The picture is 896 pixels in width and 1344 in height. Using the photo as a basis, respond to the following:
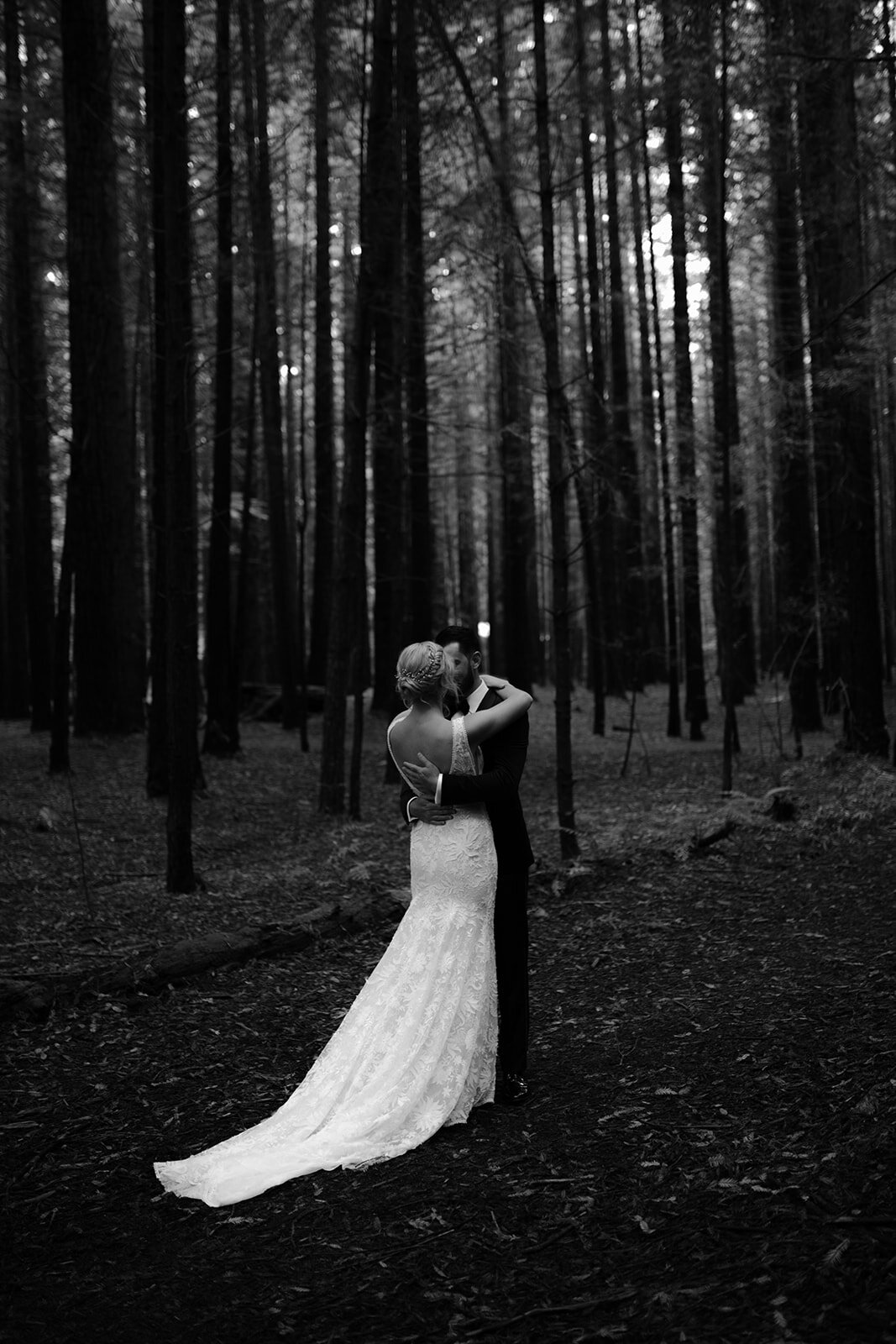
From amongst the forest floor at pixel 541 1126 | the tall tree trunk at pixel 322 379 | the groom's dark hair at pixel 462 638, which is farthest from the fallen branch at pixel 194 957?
the tall tree trunk at pixel 322 379

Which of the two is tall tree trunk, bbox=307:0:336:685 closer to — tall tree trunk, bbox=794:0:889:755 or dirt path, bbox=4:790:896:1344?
tall tree trunk, bbox=794:0:889:755

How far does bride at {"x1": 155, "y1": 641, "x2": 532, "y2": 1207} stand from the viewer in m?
4.17

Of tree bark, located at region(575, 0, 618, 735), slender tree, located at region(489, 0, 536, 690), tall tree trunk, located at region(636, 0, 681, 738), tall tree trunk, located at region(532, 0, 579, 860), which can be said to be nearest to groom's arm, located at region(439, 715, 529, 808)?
tall tree trunk, located at region(532, 0, 579, 860)

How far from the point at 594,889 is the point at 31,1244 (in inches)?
219

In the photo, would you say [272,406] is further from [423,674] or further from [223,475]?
[423,674]

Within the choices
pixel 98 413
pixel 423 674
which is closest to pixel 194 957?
pixel 423 674

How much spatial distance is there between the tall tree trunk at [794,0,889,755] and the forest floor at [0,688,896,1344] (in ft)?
11.3

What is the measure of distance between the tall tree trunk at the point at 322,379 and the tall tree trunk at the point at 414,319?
0.91 m

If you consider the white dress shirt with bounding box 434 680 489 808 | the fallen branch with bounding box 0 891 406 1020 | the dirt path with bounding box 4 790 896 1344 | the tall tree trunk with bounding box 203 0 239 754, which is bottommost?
the dirt path with bounding box 4 790 896 1344

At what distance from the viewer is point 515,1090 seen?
4.50 meters

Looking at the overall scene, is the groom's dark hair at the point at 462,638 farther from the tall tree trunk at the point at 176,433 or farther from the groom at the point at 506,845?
the tall tree trunk at the point at 176,433

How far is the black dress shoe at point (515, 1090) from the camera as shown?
14.7ft

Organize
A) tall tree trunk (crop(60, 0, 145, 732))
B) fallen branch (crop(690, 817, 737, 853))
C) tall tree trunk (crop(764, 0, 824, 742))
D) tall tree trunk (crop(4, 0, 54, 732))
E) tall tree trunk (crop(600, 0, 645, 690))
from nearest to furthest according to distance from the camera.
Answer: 1. fallen branch (crop(690, 817, 737, 853))
2. tall tree trunk (crop(60, 0, 145, 732))
3. tall tree trunk (crop(764, 0, 824, 742))
4. tall tree trunk (crop(4, 0, 54, 732))
5. tall tree trunk (crop(600, 0, 645, 690))

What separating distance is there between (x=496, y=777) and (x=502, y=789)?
55mm
